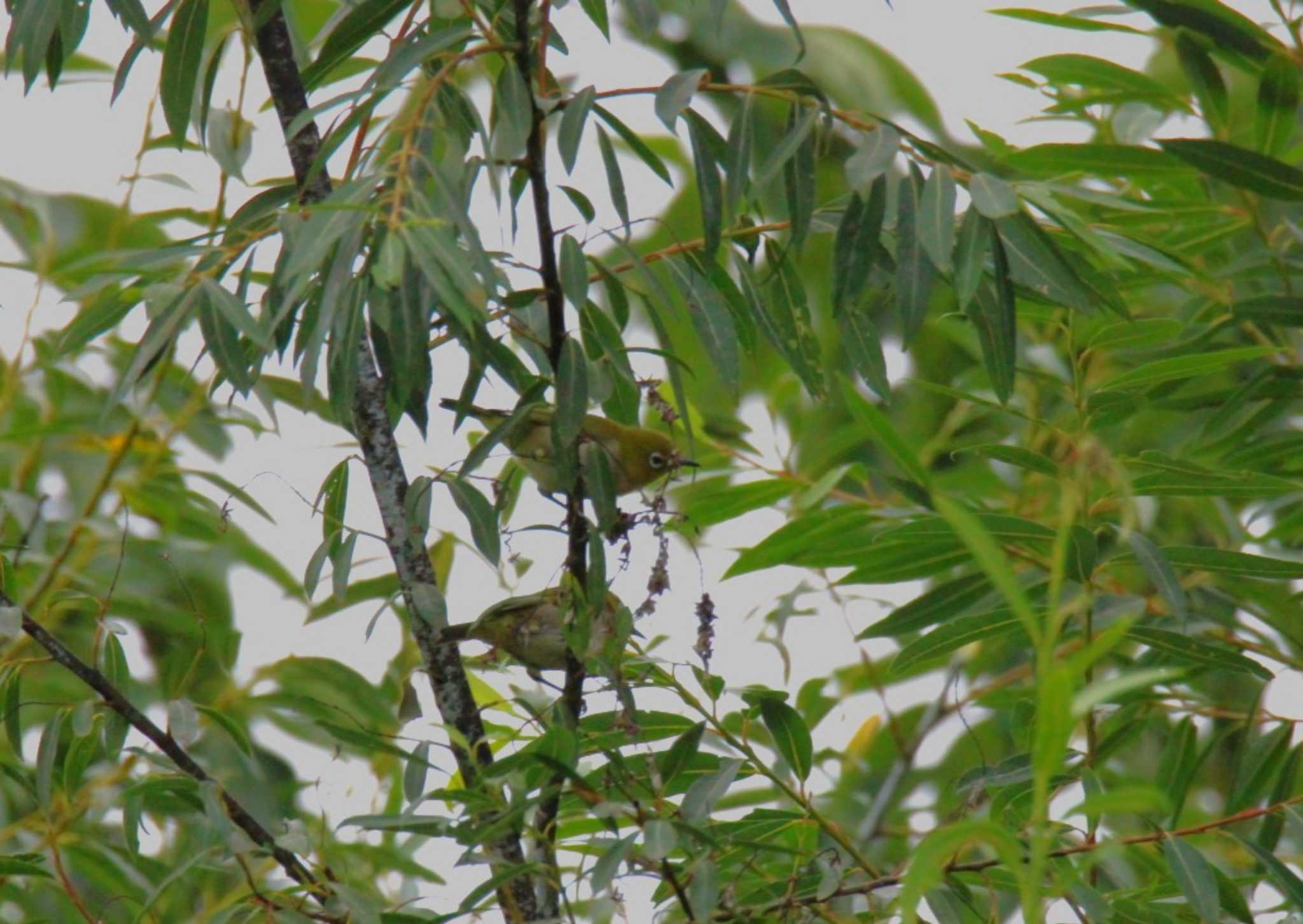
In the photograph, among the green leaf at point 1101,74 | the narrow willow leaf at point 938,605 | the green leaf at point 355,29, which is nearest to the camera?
the green leaf at point 355,29

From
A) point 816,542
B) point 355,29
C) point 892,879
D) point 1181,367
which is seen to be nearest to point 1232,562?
point 1181,367

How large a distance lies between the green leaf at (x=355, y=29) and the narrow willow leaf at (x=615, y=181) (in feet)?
0.91

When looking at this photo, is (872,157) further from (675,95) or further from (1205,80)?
(1205,80)

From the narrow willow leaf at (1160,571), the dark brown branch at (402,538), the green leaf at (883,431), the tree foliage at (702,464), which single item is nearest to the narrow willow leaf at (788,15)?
the tree foliage at (702,464)

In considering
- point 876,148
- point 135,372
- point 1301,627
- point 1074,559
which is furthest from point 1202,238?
point 135,372

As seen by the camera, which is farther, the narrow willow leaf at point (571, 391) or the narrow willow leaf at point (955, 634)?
the narrow willow leaf at point (955, 634)

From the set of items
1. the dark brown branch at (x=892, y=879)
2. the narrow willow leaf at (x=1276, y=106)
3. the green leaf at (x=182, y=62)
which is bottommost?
the dark brown branch at (x=892, y=879)

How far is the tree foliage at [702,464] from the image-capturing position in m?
1.33

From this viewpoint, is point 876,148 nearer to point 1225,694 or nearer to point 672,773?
point 672,773

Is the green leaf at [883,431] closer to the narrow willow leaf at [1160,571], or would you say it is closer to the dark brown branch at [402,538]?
the narrow willow leaf at [1160,571]

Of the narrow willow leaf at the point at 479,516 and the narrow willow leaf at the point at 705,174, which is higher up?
the narrow willow leaf at the point at 705,174

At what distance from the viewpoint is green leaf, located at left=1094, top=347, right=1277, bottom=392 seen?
1.79 m

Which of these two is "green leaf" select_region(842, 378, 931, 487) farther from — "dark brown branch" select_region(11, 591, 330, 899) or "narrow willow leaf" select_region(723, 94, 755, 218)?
"dark brown branch" select_region(11, 591, 330, 899)

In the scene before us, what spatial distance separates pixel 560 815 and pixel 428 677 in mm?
208
